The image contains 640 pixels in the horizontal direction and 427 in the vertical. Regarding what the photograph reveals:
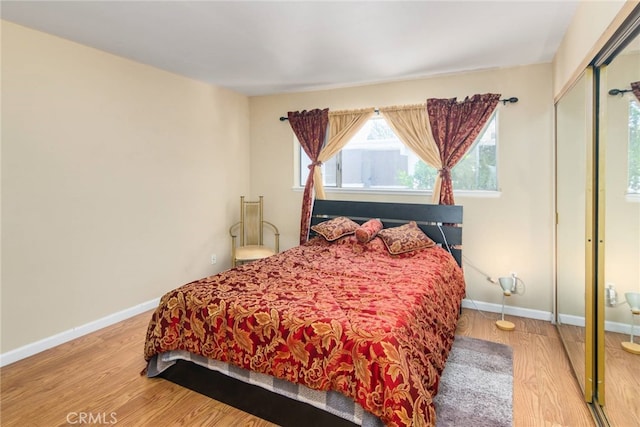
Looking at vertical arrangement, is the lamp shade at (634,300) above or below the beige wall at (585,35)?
below

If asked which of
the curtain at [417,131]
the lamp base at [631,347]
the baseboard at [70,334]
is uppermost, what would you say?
the curtain at [417,131]

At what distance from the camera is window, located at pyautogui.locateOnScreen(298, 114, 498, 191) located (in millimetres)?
3865

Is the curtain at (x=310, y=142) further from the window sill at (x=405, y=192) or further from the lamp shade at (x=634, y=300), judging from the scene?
the lamp shade at (x=634, y=300)

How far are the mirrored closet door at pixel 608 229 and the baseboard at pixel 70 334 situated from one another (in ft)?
12.6

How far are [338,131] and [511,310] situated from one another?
9.35ft

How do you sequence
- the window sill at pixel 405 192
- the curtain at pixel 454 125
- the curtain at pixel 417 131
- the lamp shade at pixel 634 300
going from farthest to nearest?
the curtain at pixel 417 131, the window sill at pixel 405 192, the curtain at pixel 454 125, the lamp shade at pixel 634 300

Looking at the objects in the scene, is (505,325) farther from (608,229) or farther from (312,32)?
(312,32)

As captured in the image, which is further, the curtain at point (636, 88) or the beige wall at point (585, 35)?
the beige wall at point (585, 35)

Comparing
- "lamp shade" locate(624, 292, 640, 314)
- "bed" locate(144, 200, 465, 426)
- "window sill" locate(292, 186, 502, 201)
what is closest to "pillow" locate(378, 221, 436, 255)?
"bed" locate(144, 200, 465, 426)

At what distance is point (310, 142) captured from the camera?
469 cm

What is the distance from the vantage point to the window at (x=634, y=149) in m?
1.57

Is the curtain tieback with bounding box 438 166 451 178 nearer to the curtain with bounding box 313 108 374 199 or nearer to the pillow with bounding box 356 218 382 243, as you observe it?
the pillow with bounding box 356 218 382 243

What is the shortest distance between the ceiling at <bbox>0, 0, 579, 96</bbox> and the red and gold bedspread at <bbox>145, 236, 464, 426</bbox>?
1925 mm

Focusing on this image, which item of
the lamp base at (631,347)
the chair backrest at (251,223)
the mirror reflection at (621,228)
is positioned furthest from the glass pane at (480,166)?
the chair backrest at (251,223)
